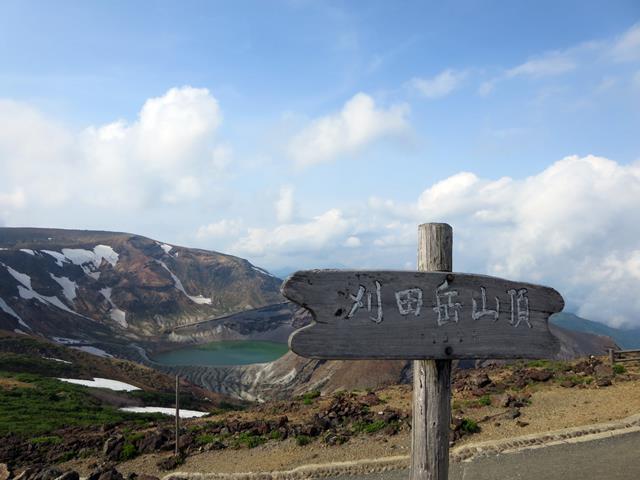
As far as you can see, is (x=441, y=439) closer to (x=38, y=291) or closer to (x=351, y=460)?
(x=351, y=460)

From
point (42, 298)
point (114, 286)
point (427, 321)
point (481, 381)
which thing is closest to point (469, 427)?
point (481, 381)

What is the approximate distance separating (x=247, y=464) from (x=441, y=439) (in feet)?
36.8

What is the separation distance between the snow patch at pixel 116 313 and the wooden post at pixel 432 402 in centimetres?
12249

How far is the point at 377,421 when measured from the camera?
15430 mm

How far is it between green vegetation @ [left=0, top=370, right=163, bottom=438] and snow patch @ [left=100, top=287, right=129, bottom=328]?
3233 inches

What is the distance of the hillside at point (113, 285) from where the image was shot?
96312mm

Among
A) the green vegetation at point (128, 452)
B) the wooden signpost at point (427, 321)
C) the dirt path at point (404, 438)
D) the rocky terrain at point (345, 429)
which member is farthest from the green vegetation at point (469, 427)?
the green vegetation at point (128, 452)

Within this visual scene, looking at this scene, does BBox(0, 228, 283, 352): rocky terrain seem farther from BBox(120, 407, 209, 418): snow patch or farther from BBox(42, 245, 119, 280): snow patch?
BBox(120, 407, 209, 418): snow patch

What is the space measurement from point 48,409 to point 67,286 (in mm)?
98253

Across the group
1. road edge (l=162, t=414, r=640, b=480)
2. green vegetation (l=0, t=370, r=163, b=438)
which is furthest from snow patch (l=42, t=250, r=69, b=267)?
road edge (l=162, t=414, r=640, b=480)

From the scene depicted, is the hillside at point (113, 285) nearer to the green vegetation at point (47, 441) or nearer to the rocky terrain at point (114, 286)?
the rocky terrain at point (114, 286)

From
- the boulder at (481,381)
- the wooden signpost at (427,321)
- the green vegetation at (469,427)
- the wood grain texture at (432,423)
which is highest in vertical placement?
the wooden signpost at (427,321)

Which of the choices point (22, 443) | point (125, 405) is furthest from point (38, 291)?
point (22, 443)

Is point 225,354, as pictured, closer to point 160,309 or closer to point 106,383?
point 160,309
